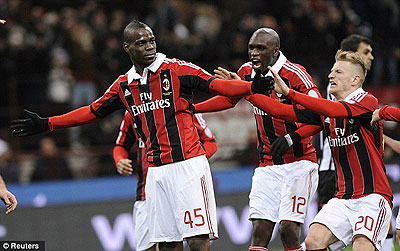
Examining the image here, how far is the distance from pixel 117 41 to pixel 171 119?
8120mm

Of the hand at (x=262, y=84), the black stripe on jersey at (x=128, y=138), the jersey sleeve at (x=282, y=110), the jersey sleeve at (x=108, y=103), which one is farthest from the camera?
the black stripe on jersey at (x=128, y=138)

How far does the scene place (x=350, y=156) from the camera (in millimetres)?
6672

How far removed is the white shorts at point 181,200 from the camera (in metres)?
6.61

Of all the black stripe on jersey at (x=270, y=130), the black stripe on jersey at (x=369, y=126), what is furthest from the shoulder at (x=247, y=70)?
the black stripe on jersey at (x=369, y=126)

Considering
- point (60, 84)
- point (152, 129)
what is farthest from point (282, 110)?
point (60, 84)

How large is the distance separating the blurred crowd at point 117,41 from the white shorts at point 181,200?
6.77m

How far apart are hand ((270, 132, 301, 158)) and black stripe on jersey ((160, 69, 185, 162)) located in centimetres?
84

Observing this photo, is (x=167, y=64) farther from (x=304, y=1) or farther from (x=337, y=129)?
(x=304, y=1)

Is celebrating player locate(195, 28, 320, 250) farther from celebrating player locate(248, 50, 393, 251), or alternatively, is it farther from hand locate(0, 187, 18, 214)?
hand locate(0, 187, 18, 214)

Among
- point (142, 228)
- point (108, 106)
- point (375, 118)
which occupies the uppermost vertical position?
point (108, 106)

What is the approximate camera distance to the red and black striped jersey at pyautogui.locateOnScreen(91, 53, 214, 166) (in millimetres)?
6703

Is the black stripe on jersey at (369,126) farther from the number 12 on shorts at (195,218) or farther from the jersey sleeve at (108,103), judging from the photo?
the jersey sleeve at (108,103)

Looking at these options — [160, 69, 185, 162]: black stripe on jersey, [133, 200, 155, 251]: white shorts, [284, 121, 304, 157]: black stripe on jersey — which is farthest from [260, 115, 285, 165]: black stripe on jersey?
[133, 200, 155, 251]: white shorts

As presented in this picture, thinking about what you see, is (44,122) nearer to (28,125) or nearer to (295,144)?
(28,125)
